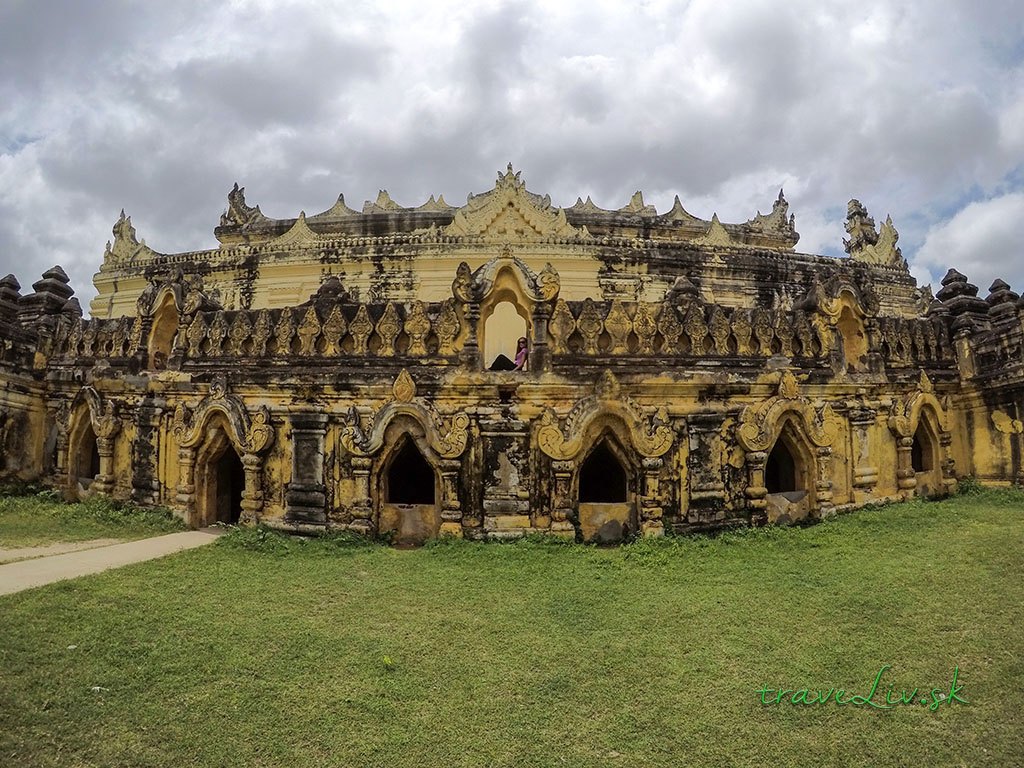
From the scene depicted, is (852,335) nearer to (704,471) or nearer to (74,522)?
(704,471)

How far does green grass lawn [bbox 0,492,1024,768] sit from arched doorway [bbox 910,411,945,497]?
3888mm

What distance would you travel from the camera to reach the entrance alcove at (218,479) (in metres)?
12.9

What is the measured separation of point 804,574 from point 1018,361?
8814 millimetres

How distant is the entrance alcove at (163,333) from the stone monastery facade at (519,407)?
0.18 feet

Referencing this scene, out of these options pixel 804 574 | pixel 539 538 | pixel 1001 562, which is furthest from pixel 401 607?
pixel 1001 562

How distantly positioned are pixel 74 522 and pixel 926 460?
18819mm

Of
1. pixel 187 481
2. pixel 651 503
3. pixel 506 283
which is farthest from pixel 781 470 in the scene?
pixel 187 481

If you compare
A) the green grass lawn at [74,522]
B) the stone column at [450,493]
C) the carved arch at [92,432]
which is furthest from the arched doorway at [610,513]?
the carved arch at [92,432]

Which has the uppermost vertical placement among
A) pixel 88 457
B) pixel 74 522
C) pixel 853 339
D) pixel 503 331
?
pixel 503 331

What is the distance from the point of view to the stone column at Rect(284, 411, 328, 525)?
1173 cm

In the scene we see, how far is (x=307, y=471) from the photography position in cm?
1187

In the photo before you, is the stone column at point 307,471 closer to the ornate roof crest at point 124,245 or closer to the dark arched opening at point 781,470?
the dark arched opening at point 781,470

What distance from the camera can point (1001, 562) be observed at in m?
9.34

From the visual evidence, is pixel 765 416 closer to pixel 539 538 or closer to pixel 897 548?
pixel 897 548
